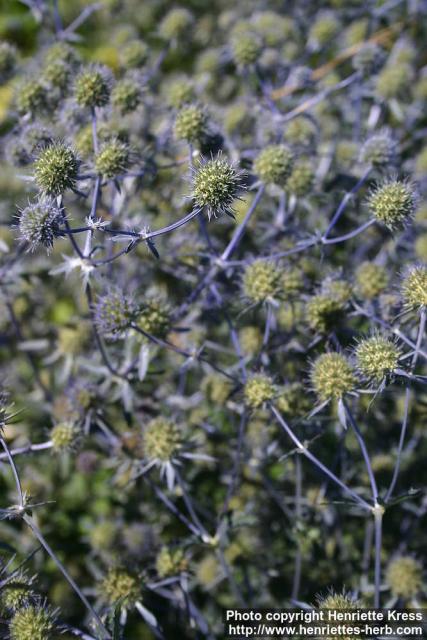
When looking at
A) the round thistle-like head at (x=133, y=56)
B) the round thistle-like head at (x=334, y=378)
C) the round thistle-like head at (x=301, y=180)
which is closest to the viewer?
the round thistle-like head at (x=334, y=378)

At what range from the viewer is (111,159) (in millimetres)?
2430

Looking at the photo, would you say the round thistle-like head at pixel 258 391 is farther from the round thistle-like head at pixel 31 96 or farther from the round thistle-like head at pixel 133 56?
the round thistle-like head at pixel 133 56

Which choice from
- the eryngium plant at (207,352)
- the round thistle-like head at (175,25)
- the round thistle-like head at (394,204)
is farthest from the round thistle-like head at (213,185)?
the round thistle-like head at (175,25)

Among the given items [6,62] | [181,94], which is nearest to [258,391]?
[181,94]

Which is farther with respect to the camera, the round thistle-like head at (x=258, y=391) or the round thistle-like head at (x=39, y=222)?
the round thistle-like head at (x=258, y=391)

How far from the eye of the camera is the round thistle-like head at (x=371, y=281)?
281 centimetres

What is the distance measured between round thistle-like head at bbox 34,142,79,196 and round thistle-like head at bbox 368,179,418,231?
44.4 inches

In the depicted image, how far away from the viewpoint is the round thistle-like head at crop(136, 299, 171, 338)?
260 centimetres

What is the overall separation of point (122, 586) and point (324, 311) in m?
1.37

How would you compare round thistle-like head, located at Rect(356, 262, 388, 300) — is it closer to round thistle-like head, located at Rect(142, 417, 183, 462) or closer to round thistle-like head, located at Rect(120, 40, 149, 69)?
round thistle-like head, located at Rect(142, 417, 183, 462)

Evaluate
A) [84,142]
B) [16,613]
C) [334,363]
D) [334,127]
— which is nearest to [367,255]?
[334,127]

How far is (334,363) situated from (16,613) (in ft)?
4.47

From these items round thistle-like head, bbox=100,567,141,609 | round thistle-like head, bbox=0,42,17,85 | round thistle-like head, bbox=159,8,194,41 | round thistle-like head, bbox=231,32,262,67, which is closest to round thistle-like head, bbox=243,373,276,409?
round thistle-like head, bbox=100,567,141,609

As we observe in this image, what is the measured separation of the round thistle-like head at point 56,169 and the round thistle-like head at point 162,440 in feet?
3.46
